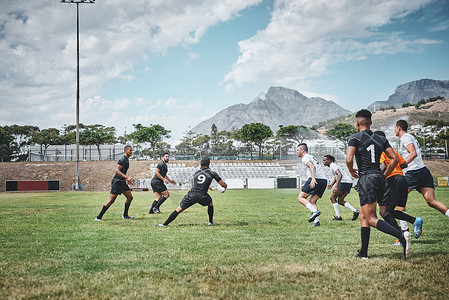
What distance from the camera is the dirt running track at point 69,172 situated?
44169 mm

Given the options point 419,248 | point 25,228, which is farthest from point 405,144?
point 25,228

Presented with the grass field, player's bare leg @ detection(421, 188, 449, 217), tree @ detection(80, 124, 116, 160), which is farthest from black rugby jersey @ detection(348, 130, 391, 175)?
tree @ detection(80, 124, 116, 160)

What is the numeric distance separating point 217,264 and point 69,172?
46792 millimetres

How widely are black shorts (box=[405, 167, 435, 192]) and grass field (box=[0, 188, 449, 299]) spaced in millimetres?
1093

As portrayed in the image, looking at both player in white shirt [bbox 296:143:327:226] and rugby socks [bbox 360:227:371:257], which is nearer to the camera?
rugby socks [bbox 360:227:371:257]

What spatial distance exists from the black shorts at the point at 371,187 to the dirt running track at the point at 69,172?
4010 cm

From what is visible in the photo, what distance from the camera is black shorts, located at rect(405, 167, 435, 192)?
7.54 metres

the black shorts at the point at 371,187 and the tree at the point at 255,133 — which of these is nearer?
the black shorts at the point at 371,187

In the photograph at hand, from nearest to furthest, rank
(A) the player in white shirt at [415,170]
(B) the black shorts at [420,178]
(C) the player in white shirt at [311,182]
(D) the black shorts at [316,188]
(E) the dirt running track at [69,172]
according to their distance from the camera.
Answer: (A) the player in white shirt at [415,170] < (B) the black shorts at [420,178] < (C) the player in white shirt at [311,182] < (D) the black shorts at [316,188] < (E) the dirt running track at [69,172]

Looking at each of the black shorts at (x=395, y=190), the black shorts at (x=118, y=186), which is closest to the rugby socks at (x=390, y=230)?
the black shorts at (x=395, y=190)

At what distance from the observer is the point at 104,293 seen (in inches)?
157

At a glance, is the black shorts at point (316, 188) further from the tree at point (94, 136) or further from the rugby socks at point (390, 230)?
the tree at point (94, 136)

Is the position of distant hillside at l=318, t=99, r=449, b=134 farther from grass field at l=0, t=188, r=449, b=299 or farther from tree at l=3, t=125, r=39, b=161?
grass field at l=0, t=188, r=449, b=299

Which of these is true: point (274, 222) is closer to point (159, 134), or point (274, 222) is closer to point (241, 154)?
point (241, 154)
